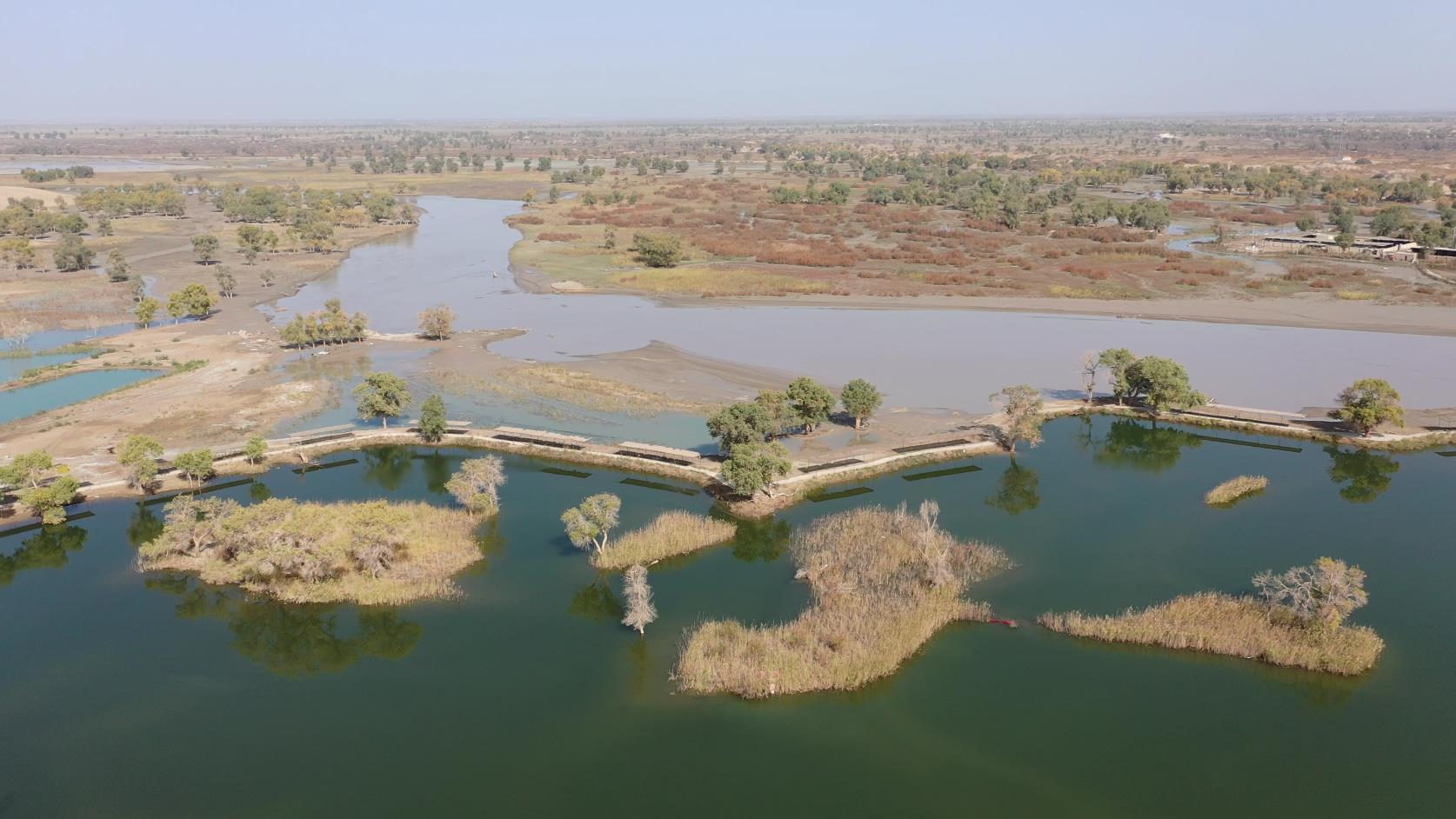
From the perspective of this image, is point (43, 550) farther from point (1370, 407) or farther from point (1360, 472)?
point (1370, 407)

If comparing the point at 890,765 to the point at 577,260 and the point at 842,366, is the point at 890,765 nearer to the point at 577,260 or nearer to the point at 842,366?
the point at 842,366

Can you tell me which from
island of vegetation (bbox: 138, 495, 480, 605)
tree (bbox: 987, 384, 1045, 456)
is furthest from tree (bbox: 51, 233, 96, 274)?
tree (bbox: 987, 384, 1045, 456)

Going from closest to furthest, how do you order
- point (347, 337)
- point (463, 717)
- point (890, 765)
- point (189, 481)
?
point (890, 765), point (463, 717), point (189, 481), point (347, 337)

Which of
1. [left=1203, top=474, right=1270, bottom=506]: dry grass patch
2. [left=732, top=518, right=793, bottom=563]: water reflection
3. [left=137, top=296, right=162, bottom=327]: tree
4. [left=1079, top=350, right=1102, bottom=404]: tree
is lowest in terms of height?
[left=732, top=518, right=793, bottom=563]: water reflection

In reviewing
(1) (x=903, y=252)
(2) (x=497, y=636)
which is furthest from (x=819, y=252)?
(2) (x=497, y=636)

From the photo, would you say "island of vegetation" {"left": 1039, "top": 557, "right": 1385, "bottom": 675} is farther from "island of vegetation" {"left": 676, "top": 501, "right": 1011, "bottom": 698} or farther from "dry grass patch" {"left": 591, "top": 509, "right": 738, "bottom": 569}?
"dry grass patch" {"left": 591, "top": 509, "right": 738, "bottom": 569}
